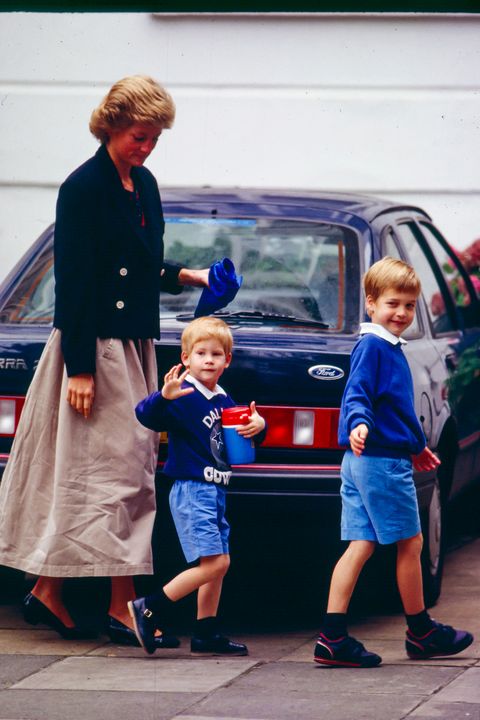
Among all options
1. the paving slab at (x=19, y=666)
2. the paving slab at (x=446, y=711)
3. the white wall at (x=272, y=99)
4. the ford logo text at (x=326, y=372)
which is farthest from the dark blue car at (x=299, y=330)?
the white wall at (x=272, y=99)

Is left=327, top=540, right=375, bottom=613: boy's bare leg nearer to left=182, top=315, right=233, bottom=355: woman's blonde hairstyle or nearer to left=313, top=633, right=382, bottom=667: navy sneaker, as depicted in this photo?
left=313, top=633, right=382, bottom=667: navy sneaker

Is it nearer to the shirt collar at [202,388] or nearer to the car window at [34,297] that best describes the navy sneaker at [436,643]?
the shirt collar at [202,388]

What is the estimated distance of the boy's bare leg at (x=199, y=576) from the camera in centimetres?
536

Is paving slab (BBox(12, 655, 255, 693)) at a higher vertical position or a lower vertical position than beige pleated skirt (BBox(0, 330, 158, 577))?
lower

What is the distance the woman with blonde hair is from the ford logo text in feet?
1.87

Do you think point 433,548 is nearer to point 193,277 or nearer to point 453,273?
point 193,277

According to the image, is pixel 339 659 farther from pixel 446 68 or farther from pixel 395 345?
pixel 446 68

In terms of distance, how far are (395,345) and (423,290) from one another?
1666mm

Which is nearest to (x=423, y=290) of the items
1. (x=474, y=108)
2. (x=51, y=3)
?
(x=474, y=108)

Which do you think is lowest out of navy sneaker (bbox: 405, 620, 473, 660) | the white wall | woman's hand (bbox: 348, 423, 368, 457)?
navy sneaker (bbox: 405, 620, 473, 660)

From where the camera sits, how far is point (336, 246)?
6.20m

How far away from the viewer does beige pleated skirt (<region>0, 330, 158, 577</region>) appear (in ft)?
17.9

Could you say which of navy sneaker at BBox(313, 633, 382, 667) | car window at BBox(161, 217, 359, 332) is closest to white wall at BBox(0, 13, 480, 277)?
car window at BBox(161, 217, 359, 332)

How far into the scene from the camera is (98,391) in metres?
5.49
